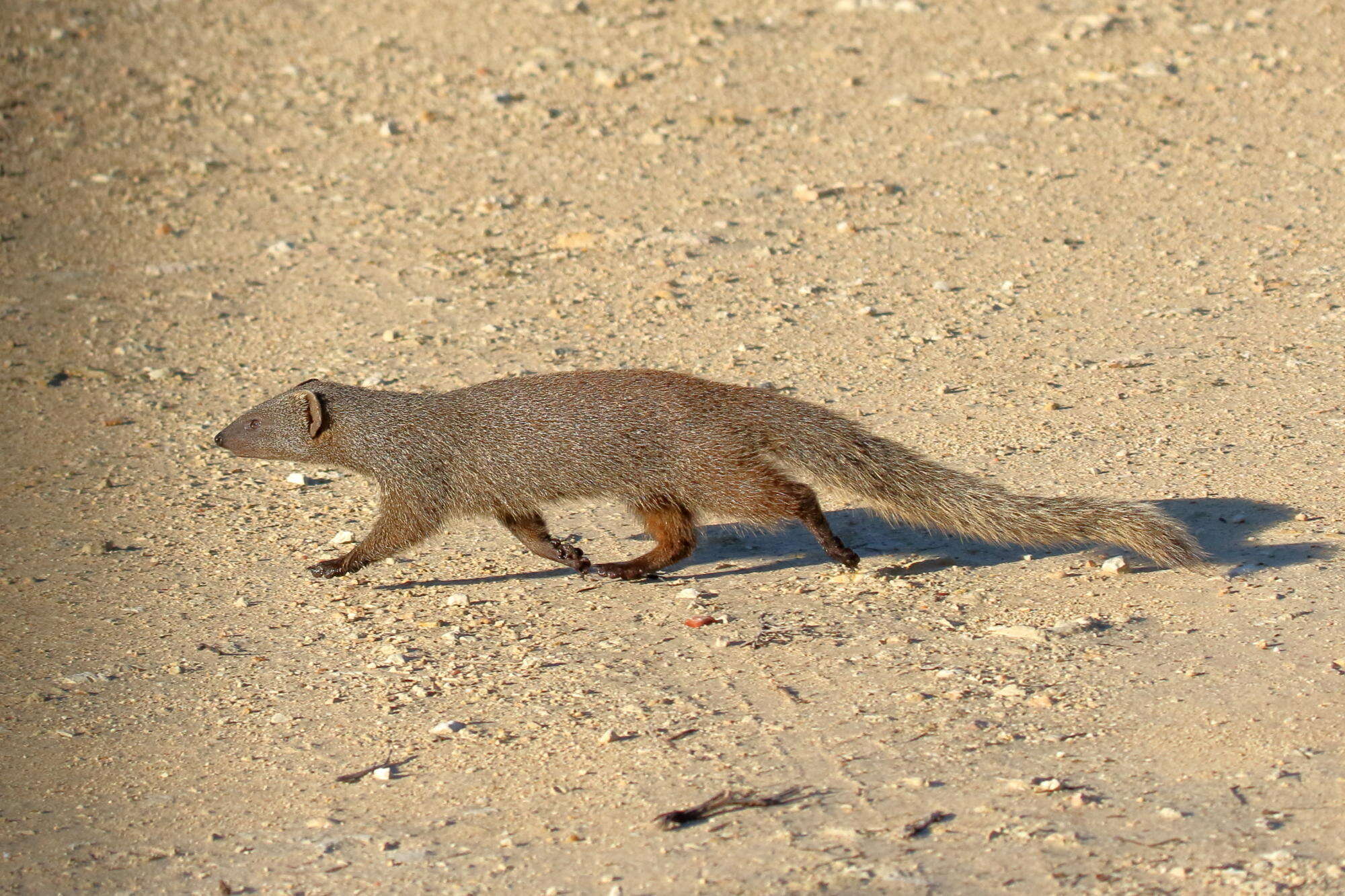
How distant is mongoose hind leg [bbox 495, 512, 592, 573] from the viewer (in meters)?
4.69

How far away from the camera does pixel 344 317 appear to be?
6.92 m

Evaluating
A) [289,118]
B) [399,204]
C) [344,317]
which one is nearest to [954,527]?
[344,317]

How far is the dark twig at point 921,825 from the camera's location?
3117 mm

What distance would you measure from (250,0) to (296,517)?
7.55 metres

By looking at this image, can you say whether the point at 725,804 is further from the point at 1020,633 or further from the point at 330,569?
the point at 330,569

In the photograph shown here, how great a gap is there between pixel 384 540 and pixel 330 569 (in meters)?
0.19

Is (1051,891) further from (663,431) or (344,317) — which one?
(344,317)

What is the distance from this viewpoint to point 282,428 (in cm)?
501

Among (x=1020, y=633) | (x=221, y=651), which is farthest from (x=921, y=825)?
(x=221, y=651)

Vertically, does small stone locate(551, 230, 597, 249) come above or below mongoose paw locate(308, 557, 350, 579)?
above

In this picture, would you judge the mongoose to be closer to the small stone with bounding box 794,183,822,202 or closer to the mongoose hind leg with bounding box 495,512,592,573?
the mongoose hind leg with bounding box 495,512,592,573

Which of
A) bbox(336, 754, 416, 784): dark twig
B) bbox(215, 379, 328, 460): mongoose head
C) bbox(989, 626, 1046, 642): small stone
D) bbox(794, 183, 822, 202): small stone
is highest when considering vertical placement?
bbox(794, 183, 822, 202): small stone

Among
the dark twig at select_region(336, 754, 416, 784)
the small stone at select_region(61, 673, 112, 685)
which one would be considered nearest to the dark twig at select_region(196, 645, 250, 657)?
the small stone at select_region(61, 673, 112, 685)

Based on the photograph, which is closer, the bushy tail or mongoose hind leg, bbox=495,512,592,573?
the bushy tail
